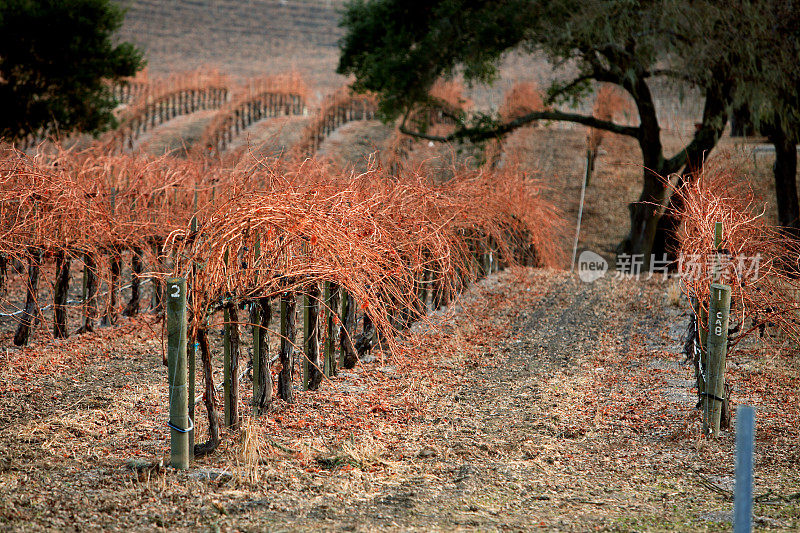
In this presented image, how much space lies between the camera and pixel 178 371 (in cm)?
377

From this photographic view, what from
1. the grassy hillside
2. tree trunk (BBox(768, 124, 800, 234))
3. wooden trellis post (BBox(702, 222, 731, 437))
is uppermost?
the grassy hillside

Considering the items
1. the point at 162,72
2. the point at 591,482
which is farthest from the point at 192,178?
the point at 162,72

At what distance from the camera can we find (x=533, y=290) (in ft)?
31.7

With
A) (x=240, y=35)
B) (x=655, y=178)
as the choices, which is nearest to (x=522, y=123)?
(x=655, y=178)

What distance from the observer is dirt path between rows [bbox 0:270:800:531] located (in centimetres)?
329

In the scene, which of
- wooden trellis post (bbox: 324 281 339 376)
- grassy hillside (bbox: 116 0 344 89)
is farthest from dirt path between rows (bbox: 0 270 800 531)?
grassy hillside (bbox: 116 0 344 89)

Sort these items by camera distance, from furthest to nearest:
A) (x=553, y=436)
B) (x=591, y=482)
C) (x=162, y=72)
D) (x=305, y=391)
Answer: (x=162, y=72), (x=305, y=391), (x=553, y=436), (x=591, y=482)

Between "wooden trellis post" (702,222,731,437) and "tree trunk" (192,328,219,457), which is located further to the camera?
"wooden trellis post" (702,222,731,437)

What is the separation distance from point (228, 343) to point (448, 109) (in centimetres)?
1089

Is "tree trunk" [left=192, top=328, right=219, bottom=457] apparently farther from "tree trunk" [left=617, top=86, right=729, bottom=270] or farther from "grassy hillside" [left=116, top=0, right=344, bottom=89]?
"grassy hillside" [left=116, top=0, right=344, bottom=89]

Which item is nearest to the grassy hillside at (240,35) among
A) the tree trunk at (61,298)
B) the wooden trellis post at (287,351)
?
the tree trunk at (61,298)

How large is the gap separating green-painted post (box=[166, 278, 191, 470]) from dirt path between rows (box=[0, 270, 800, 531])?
0.43 ft

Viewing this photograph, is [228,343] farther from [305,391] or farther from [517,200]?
[517,200]

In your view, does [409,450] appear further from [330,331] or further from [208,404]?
[330,331]
